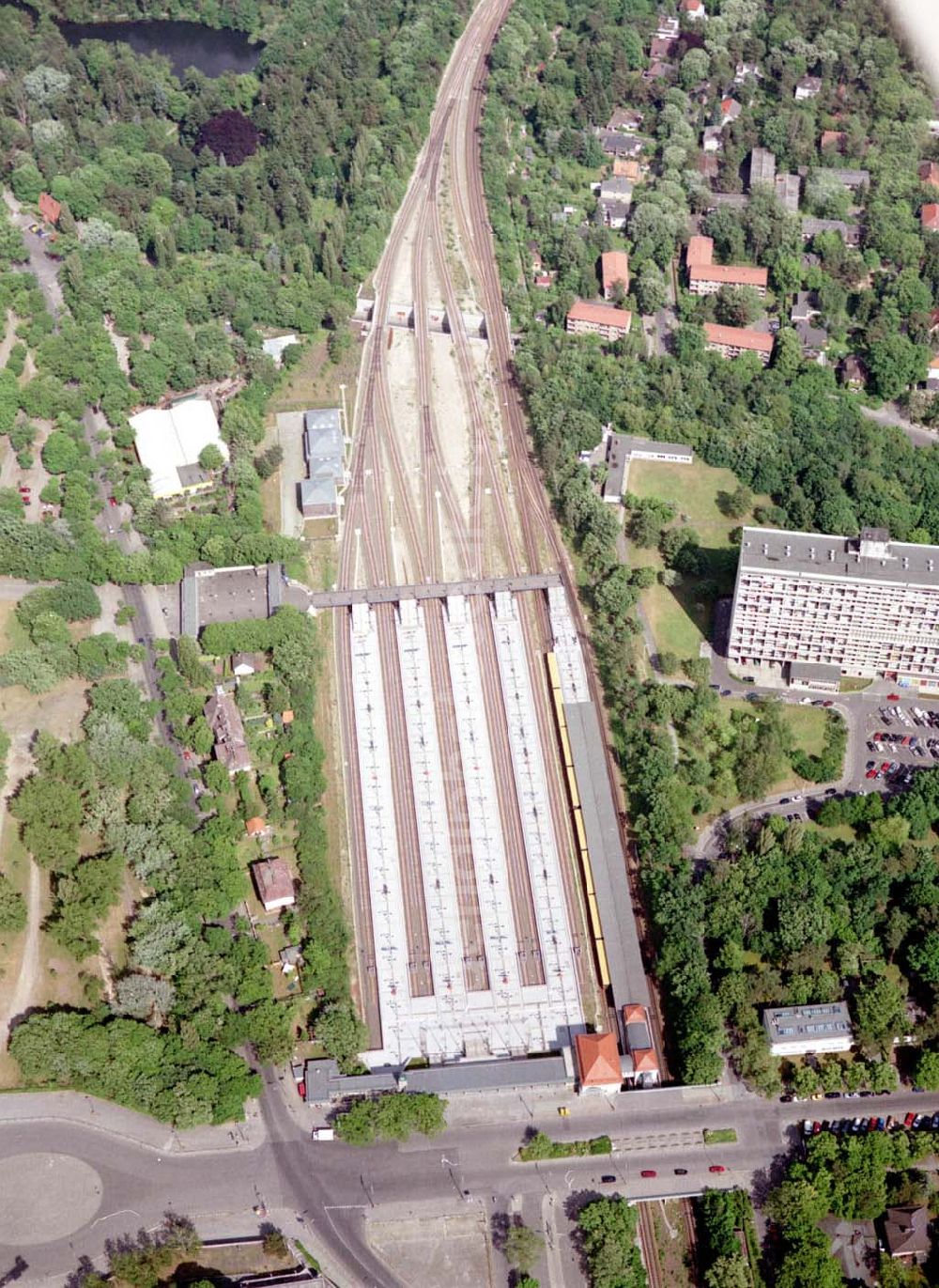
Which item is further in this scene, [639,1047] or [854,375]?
[854,375]

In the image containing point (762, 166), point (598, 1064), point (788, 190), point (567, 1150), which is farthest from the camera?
point (762, 166)

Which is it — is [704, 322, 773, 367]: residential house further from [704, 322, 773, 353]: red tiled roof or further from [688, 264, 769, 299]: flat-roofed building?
[688, 264, 769, 299]: flat-roofed building

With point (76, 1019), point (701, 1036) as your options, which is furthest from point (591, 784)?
point (76, 1019)

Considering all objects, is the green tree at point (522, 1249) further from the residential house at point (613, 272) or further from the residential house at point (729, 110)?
the residential house at point (729, 110)

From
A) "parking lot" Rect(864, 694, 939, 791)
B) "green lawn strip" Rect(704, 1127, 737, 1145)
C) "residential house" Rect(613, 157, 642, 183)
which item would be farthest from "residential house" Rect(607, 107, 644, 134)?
"green lawn strip" Rect(704, 1127, 737, 1145)

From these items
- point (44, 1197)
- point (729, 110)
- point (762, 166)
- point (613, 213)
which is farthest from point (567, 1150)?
point (729, 110)

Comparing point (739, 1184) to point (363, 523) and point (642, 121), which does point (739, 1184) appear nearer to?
point (363, 523)

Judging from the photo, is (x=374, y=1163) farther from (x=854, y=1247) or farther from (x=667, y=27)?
(x=667, y=27)
